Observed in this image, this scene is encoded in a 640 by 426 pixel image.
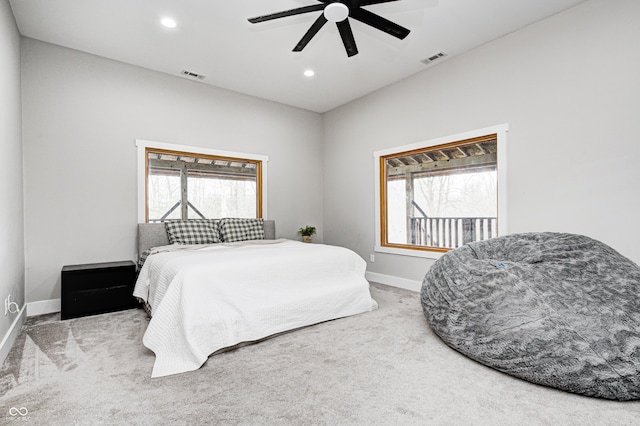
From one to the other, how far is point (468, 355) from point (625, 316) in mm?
889

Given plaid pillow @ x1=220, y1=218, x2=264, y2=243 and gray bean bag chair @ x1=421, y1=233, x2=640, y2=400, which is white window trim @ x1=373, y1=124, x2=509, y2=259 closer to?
gray bean bag chair @ x1=421, y1=233, x2=640, y2=400

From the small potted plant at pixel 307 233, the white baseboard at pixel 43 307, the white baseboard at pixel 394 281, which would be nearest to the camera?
the white baseboard at pixel 43 307

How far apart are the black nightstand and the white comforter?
1.05ft

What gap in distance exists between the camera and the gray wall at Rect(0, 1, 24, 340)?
2428 mm

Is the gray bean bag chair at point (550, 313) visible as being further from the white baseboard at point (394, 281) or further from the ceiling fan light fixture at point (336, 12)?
the ceiling fan light fixture at point (336, 12)

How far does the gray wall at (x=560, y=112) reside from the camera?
8.87 feet

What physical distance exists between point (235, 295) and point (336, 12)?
7.56 ft

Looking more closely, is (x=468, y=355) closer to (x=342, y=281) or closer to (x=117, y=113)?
(x=342, y=281)

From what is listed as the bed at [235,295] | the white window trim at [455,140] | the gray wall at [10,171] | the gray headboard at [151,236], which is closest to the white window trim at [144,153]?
the gray headboard at [151,236]

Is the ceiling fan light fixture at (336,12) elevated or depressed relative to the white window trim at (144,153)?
elevated

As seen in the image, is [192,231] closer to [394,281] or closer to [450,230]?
[394,281]

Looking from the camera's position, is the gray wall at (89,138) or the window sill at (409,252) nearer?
the gray wall at (89,138)

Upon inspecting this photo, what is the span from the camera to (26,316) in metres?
3.27

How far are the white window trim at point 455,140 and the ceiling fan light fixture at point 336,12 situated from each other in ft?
6.66
